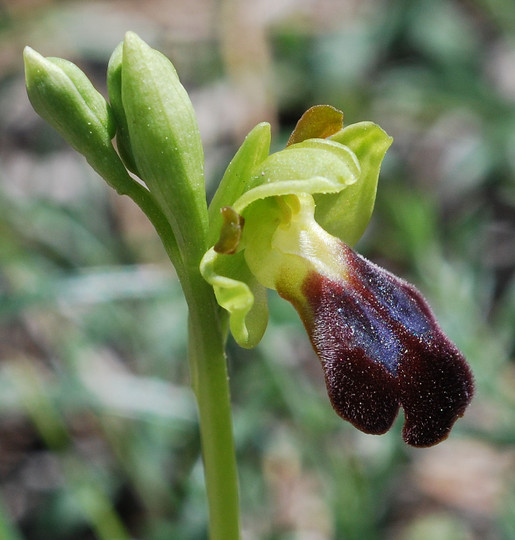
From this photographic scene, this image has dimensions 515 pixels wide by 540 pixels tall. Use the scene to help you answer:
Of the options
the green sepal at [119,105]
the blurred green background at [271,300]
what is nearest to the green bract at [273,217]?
the green sepal at [119,105]

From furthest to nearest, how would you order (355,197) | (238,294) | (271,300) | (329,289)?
1. (271,300)
2. (355,197)
3. (329,289)
4. (238,294)

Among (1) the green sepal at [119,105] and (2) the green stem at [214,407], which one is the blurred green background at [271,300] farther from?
(1) the green sepal at [119,105]

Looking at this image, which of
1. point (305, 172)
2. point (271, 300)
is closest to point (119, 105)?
point (305, 172)

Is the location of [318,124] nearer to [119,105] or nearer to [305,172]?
[305,172]

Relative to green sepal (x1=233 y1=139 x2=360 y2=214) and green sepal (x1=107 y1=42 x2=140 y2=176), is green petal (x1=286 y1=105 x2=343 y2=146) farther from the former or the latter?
green sepal (x1=107 y1=42 x2=140 y2=176)

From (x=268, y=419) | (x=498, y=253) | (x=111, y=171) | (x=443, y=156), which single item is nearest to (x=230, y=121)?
(x=443, y=156)
